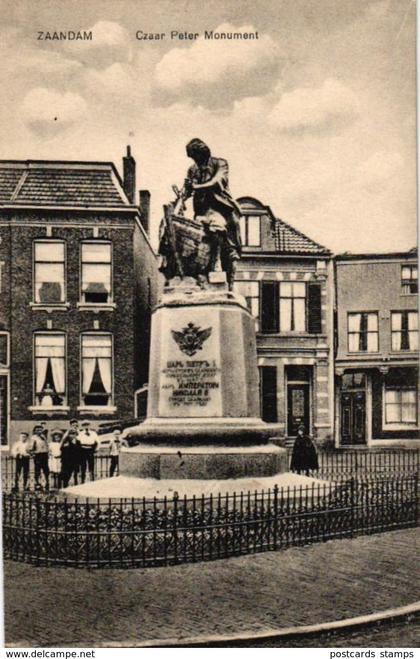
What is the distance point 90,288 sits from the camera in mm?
11938

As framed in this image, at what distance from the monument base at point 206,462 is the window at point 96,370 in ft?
3.28

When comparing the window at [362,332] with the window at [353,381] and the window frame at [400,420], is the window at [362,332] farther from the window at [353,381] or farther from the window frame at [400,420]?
the window frame at [400,420]

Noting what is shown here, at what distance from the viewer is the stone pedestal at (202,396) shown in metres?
10.9

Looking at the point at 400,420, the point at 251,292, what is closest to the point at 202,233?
the point at 251,292

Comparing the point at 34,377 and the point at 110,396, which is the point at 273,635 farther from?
the point at 110,396

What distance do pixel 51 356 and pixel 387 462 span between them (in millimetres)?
5178

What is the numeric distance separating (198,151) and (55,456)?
4.75 metres

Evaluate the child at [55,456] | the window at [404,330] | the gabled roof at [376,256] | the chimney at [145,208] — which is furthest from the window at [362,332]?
the child at [55,456]

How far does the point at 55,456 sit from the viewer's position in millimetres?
11078

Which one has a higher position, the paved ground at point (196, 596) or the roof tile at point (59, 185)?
the roof tile at point (59, 185)

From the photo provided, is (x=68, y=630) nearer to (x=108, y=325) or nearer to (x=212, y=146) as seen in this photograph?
(x=108, y=325)

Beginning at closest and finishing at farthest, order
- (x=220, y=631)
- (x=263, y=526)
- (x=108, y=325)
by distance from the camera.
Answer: (x=220, y=631), (x=263, y=526), (x=108, y=325)

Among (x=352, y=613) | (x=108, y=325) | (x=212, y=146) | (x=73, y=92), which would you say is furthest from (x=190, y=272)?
(x=352, y=613)

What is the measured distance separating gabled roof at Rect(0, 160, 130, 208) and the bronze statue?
938mm
